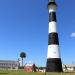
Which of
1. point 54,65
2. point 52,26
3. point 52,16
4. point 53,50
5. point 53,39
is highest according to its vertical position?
point 52,16

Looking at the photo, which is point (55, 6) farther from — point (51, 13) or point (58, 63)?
point (58, 63)

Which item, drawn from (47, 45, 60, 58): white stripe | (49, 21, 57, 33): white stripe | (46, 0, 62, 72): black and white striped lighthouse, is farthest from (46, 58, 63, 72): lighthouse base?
(49, 21, 57, 33): white stripe

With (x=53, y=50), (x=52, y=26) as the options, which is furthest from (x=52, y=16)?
(x=53, y=50)

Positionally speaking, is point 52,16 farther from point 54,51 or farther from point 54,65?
point 54,65

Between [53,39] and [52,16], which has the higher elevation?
[52,16]

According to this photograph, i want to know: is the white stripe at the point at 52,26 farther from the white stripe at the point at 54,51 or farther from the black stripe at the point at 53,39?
the white stripe at the point at 54,51

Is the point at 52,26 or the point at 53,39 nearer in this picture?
the point at 53,39

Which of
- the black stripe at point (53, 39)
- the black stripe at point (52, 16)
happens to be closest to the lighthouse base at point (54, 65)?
the black stripe at point (53, 39)

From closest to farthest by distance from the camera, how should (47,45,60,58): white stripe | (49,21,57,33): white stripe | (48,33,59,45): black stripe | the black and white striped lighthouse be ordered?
the black and white striped lighthouse → (47,45,60,58): white stripe → (48,33,59,45): black stripe → (49,21,57,33): white stripe

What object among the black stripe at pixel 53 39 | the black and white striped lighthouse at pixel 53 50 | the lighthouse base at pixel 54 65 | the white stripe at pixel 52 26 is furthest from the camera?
the white stripe at pixel 52 26

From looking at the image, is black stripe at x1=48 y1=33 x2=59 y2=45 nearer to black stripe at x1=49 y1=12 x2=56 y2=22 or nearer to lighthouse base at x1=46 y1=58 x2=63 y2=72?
black stripe at x1=49 y1=12 x2=56 y2=22

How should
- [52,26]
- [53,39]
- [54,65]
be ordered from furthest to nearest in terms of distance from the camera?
[52,26], [53,39], [54,65]

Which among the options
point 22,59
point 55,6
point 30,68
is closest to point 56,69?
point 55,6

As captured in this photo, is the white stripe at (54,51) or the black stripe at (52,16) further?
the black stripe at (52,16)
